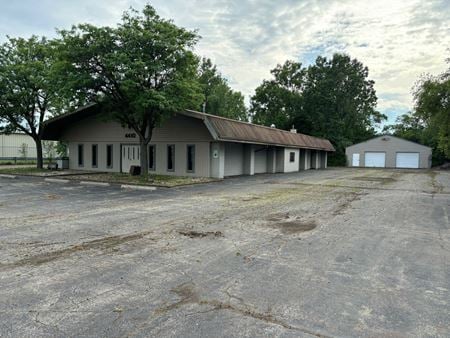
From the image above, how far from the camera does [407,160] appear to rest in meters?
42.5

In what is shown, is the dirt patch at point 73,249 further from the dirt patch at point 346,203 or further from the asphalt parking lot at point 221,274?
the dirt patch at point 346,203

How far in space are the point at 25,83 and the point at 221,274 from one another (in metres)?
21.2

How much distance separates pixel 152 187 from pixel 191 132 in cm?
613

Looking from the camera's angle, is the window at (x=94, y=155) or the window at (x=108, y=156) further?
the window at (x=94, y=155)

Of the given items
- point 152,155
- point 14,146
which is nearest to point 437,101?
point 152,155

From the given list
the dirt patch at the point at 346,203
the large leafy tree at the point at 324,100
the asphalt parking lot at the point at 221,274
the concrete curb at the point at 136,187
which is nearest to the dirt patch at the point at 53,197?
the asphalt parking lot at the point at 221,274

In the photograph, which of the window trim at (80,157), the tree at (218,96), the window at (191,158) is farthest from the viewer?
the tree at (218,96)

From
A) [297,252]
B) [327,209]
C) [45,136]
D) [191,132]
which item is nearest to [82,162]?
[45,136]

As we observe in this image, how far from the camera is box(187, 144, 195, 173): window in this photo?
65.0ft

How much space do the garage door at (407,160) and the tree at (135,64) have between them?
3475 cm

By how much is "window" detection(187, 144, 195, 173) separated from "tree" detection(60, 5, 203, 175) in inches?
128

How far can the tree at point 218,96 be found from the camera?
42.5 metres

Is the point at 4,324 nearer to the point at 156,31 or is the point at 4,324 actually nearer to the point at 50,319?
the point at 50,319

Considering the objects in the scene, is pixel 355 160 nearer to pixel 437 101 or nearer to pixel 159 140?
pixel 159 140
